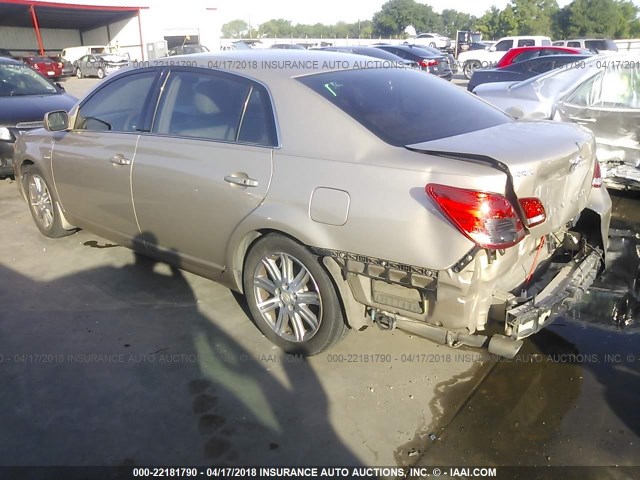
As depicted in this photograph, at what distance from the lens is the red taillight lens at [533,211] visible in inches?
98.7

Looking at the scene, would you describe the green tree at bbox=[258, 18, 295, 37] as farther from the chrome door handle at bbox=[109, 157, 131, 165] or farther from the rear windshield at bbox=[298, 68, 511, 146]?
the rear windshield at bbox=[298, 68, 511, 146]

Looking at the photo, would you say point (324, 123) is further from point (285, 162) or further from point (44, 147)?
point (44, 147)

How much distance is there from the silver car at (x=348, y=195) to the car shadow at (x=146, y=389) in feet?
1.20

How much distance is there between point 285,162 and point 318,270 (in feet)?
2.08

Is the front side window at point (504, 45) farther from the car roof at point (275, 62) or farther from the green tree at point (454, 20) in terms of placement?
the green tree at point (454, 20)

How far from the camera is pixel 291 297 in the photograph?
3.24 metres

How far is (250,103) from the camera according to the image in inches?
130

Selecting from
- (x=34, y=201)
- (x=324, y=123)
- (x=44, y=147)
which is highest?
(x=324, y=123)

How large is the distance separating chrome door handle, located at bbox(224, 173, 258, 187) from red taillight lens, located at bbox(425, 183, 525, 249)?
1.18m

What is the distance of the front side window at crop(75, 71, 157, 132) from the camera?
3.97 metres

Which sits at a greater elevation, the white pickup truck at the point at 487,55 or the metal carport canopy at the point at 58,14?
the metal carport canopy at the point at 58,14

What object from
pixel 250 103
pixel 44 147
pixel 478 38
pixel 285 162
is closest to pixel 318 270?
pixel 285 162

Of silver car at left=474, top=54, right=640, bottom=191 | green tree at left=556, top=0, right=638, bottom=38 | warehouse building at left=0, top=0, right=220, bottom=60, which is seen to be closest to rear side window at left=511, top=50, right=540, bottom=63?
silver car at left=474, top=54, right=640, bottom=191

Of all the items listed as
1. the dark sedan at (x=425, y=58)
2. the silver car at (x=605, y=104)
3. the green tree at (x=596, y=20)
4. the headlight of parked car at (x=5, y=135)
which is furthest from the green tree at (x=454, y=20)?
the headlight of parked car at (x=5, y=135)
